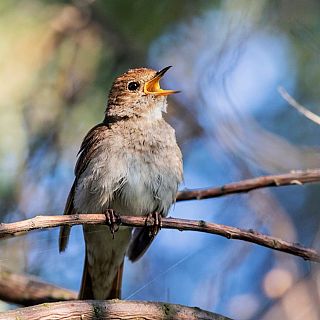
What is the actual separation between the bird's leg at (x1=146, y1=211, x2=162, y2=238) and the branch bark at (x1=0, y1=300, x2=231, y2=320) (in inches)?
26.5

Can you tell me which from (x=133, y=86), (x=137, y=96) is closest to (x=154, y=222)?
(x=137, y=96)

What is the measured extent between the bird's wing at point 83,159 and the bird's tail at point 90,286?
0.40 meters

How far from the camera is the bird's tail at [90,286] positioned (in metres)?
5.36

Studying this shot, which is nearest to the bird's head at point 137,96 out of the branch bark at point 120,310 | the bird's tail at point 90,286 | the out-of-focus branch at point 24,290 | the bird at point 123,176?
the bird at point 123,176

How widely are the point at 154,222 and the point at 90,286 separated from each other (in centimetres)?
114

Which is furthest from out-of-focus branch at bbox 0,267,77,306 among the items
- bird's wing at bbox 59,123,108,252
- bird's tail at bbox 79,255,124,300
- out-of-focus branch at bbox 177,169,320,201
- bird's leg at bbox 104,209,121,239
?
out-of-focus branch at bbox 177,169,320,201

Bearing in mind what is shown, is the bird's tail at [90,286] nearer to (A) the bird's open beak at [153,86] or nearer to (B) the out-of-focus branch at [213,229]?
(A) the bird's open beak at [153,86]

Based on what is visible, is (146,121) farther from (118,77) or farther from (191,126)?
(191,126)

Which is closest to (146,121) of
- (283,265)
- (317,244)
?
(283,265)

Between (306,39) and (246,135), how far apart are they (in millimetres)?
985

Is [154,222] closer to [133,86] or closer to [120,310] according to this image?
[120,310]

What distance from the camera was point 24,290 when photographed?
5.20 m

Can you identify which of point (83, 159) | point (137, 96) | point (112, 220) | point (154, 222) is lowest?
point (112, 220)

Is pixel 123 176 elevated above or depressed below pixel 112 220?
above
